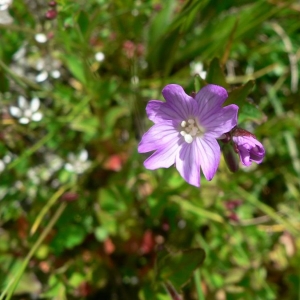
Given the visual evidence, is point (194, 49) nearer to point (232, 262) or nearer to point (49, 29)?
point (49, 29)

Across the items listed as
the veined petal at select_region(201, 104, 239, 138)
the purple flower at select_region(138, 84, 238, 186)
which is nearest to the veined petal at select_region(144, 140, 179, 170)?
the purple flower at select_region(138, 84, 238, 186)

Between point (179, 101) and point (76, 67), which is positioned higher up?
point (179, 101)

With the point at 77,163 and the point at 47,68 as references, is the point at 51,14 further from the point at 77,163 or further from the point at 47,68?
the point at 77,163

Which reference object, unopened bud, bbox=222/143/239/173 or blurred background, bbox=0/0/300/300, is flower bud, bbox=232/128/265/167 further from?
blurred background, bbox=0/0/300/300

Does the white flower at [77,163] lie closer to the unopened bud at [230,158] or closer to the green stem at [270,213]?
the green stem at [270,213]

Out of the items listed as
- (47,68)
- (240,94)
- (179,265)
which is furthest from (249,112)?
(47,68)

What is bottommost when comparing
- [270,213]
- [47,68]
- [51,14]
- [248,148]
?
[270,213]
